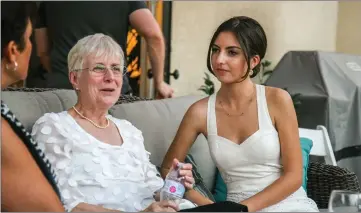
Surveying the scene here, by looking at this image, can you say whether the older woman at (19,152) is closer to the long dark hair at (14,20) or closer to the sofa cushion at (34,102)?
the long dark hair at (14,20)

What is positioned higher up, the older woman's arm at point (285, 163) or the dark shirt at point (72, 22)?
the dark shirt at point (72, 22)

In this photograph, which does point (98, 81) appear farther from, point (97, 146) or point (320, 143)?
point (320, 143)

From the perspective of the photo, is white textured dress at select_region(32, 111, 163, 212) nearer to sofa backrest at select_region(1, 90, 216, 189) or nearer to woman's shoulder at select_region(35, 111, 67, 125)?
woman's shoulder at select_region(35, 111, 67, 125)

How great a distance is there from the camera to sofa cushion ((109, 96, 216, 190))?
2.66m

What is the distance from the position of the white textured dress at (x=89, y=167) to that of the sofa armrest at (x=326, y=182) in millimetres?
858

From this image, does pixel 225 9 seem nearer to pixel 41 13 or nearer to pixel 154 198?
pixel 41 13

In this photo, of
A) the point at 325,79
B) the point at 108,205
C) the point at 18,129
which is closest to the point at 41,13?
the point at 108,205

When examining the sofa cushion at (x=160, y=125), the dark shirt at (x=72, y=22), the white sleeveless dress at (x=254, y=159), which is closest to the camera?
the white sleeveless dress at (x=254, y=159)

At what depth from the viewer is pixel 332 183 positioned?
2799 mm

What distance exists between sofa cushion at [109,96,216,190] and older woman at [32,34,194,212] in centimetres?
23

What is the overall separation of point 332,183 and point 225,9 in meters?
2.97

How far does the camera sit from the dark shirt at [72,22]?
3.04 meters

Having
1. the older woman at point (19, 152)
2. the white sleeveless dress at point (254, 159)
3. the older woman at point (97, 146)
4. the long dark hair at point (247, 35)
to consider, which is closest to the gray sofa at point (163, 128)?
the older woman at point (97, 146)

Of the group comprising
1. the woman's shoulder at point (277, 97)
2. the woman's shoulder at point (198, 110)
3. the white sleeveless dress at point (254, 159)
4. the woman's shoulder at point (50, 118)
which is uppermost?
the woman's shoulder at point (277, 97)
